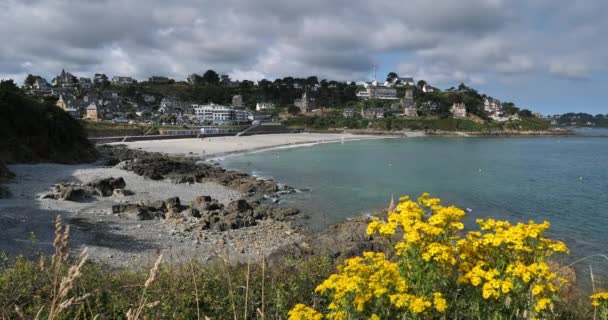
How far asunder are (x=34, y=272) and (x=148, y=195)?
20.0m

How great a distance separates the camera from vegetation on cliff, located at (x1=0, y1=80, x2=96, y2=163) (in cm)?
3741

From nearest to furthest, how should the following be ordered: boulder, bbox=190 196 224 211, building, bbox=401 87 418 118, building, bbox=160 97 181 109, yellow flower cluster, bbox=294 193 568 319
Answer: yellow flower cluster, bbox=294 193 568 319, boulder, bbox=190 196 224 211, building, bbox=160 97 181 109, building, bbox=401 87 418 118

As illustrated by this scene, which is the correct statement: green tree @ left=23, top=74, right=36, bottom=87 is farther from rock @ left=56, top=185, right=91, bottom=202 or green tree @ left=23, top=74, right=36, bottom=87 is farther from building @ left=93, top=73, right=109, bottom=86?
rock @ left=56, top=185, right=91, bottom=202

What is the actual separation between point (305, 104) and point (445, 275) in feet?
577

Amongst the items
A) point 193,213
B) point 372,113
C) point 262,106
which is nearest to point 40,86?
point 262,106

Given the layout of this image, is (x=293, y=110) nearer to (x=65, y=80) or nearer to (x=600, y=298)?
(x=65, y=80)

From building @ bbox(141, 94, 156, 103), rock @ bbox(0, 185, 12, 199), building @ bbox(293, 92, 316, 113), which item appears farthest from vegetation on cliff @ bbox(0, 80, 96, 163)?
building @ bbox(293, 92, 316, 113)

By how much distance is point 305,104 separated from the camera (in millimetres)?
178125

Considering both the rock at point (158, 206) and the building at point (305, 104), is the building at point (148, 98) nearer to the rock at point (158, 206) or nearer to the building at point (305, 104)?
the building at point (305, 104)

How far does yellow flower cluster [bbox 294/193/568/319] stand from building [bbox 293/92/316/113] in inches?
6819

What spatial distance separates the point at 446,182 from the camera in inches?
1531

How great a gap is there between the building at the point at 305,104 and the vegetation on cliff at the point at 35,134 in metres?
136

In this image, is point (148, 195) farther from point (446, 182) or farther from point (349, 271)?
point (446, 182)

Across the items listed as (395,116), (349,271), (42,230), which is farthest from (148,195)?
(395,116)
